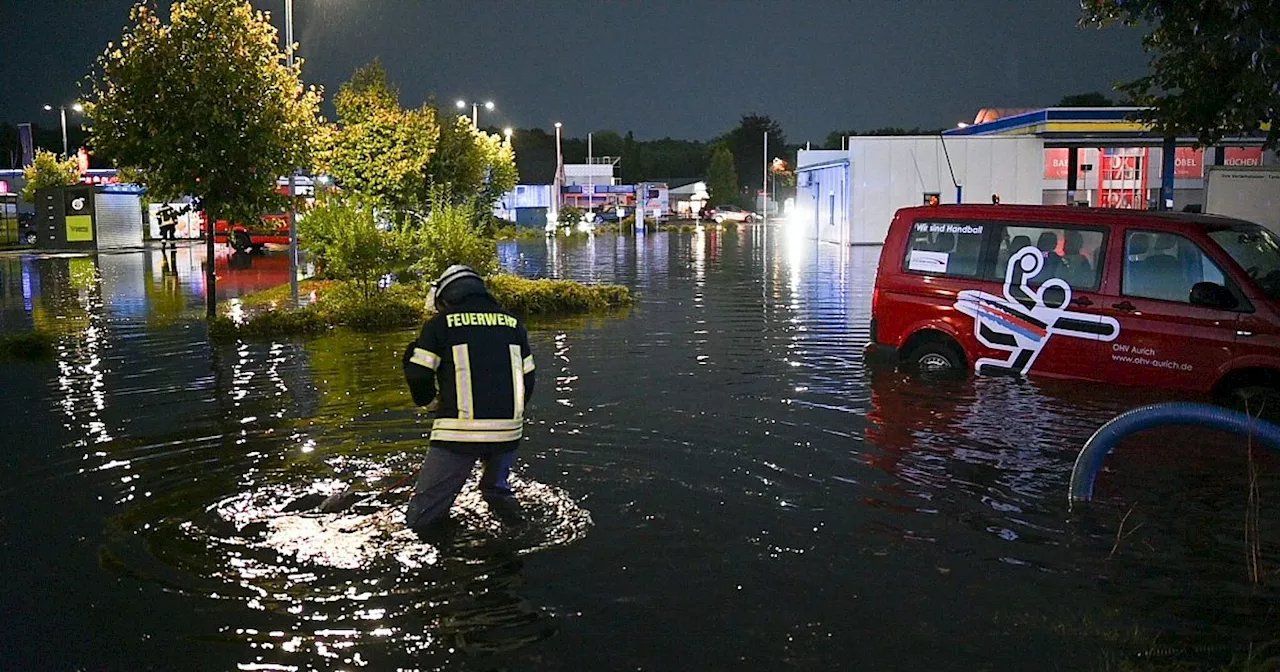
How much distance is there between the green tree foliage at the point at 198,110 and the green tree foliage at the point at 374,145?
22.0ft

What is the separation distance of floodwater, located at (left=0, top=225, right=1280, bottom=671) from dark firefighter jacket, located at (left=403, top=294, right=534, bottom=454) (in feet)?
2.26

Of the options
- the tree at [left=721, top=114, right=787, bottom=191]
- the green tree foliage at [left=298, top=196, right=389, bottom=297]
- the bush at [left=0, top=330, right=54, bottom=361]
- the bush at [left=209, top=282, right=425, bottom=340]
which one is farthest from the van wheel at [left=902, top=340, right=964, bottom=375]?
the tree at [left=721, top=114, right=787, bottom=191]

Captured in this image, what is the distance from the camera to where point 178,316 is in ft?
66.8

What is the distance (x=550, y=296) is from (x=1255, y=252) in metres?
12.3

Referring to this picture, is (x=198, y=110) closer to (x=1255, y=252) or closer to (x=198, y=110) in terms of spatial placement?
(x=198, y=110)

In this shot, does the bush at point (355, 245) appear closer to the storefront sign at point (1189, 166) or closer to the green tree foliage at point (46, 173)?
the storefront sign at point (1189, 166)

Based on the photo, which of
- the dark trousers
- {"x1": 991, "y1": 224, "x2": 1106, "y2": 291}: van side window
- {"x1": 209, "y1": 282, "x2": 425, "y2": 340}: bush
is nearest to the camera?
the dark trousers

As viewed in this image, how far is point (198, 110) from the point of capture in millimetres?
18125

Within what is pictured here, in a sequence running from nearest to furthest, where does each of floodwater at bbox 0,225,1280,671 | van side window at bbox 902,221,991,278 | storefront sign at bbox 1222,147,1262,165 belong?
floodwater at bbox 0,225,1280,671, van side window at bbox 902,221,991,278, storefront sign at bbox 1222,147,1262,165

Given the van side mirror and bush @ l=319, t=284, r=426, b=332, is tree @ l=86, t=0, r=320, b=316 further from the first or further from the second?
the van side mirror

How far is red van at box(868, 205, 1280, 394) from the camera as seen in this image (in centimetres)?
1026

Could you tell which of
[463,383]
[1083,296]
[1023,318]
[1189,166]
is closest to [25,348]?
[463,383]

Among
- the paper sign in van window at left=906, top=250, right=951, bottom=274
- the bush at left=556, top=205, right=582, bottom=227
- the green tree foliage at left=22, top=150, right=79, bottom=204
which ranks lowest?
the paper sign in van window at left=906, top=250, right=951, bottom=274

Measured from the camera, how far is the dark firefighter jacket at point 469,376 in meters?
6.71
